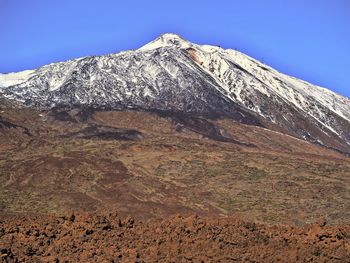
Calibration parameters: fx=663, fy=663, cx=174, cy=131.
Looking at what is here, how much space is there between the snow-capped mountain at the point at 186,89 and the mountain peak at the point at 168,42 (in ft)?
0.76

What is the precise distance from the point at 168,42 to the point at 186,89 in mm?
26520

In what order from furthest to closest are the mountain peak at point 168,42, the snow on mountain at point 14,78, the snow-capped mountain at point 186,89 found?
the mountain peak at point 168,42 → the snow on mountain at point 14,78 → the snow-capped mountain at point 186,89

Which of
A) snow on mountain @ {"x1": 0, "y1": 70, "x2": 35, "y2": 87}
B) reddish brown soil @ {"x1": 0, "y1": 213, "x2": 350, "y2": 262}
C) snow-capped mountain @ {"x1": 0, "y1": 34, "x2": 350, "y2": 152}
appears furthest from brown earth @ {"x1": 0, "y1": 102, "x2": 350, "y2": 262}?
snow on mountain @ {"x1": 0, "y1": 70, "x2": 35, "y2": 87}

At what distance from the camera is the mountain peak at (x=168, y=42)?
12650cm

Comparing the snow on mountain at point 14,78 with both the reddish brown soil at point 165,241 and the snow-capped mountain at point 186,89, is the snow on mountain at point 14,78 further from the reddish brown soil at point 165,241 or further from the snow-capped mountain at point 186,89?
the reddish brown soil at point 165,241

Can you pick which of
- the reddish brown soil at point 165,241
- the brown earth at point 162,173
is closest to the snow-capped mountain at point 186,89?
the brown earth at point 162,173

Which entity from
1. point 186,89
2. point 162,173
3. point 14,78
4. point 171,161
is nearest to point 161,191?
point 162,173

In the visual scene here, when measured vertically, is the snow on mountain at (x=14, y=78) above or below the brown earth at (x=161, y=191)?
above

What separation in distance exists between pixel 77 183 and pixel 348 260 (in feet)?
144

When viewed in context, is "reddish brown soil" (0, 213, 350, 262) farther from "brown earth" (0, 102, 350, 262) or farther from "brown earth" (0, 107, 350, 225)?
"brown earth" (0, 107, 350, 225)

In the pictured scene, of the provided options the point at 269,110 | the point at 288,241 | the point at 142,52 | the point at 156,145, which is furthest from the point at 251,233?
the point at 142,52

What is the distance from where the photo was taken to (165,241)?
12.7 metres

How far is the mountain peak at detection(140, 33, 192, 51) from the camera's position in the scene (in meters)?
126

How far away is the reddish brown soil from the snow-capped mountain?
268ft
